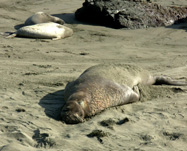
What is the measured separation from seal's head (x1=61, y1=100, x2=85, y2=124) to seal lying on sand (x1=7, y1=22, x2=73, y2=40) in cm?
539

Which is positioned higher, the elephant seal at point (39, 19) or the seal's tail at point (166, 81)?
the elephant seal at point (39, 19)

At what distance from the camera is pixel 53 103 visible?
508 cm

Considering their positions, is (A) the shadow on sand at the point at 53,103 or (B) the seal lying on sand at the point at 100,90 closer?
(B) the seal lying on sand at the point at 100,90

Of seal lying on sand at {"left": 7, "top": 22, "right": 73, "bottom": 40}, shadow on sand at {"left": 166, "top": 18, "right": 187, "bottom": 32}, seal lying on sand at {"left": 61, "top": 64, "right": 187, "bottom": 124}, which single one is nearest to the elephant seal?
seal lying on sand at {"left": 7, "top": 22, "right": 73, "bottom": 40}

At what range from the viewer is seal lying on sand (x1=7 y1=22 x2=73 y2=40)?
31.3 feet

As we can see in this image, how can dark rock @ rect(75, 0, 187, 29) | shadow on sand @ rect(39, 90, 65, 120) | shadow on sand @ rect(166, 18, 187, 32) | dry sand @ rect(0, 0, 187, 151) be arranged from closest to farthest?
dry sand @ rect(0, 0, 187, 151) → shadow on sand @ rect(39, 90, 65, 120) → dark rock @ rect(75, 0, 187, 29) → shadow on sand @ rect(166, 18, 187, 32)

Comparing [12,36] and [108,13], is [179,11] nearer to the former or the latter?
[108,13]

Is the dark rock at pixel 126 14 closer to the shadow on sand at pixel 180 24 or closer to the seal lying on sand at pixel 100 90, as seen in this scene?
the shadow on sand at pixel 180 24

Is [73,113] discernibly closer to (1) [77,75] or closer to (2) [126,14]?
(1) [77,75]

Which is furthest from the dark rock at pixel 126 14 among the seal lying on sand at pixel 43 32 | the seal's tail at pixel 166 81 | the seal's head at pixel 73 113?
the seal's head at pixel 73 113

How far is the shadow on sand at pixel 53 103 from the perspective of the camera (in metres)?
4.62

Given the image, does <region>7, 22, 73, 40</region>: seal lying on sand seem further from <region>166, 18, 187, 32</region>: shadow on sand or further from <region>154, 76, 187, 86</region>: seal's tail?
<region>154, 76, 187, 86</region>: seal's tail

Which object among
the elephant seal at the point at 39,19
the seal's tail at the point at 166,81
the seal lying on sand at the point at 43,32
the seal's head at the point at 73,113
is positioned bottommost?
the seal's tail at the point at 166,81

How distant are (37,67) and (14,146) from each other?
372cm
